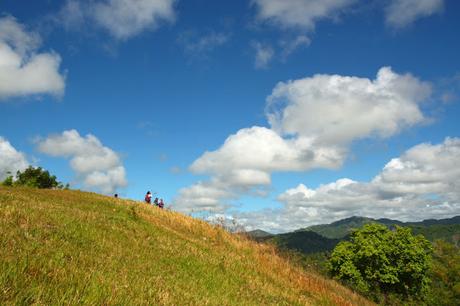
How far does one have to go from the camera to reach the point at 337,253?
2174 inches

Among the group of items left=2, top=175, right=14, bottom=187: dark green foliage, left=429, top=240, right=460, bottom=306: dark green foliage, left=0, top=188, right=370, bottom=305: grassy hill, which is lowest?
left=429, top=240, right=460, bottom=306: dark green foliage

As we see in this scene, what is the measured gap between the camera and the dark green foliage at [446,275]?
79.9 meters

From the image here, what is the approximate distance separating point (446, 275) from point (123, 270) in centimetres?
9498

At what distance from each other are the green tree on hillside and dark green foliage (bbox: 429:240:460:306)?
3163 cm

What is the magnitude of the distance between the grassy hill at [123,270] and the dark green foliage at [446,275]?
255 feet

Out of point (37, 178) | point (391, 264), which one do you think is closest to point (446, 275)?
point (391, 264)

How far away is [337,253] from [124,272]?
172ft

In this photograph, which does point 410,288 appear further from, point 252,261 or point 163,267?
point 163,267

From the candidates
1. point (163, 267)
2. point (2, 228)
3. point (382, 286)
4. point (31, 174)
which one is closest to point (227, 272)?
point (163, 267)

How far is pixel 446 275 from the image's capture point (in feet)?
276

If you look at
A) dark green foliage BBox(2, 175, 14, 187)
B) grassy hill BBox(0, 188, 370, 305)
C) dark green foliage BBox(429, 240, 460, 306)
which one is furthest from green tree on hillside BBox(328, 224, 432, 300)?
dark green foliage BBox(2, 175, 14, 187)

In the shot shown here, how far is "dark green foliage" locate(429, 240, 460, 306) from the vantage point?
79875 mm

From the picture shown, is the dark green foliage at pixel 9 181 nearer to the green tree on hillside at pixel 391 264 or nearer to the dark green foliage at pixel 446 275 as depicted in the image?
the green tree on hillside at pixel 391 264

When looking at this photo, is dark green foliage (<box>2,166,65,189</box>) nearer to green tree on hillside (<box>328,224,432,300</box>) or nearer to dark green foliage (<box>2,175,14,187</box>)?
dark green foliage (<box>2,175,14,187</box>)
